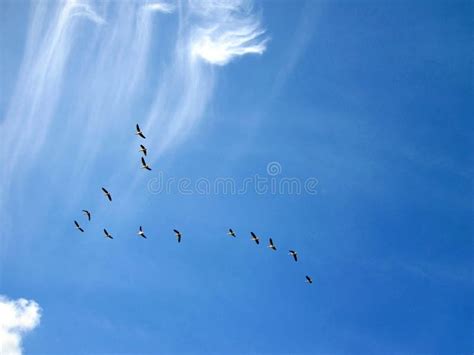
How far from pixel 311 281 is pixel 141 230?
31586mm

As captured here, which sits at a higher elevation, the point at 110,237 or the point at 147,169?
the point at 147,169

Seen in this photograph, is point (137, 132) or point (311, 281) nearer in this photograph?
point (137, 132)

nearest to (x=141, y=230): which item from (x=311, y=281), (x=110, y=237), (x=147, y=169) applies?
(x=110, y=237)

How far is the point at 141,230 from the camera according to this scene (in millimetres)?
103312

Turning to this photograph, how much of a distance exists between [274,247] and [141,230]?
78.8 ft

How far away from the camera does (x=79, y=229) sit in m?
99.1

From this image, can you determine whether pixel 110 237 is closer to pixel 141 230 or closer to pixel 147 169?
pixel 141 230

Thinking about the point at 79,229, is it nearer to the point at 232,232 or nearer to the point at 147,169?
the point at 147,169

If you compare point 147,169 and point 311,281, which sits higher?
point 147,169

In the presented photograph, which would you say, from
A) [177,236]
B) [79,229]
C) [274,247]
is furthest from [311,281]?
[79,229]

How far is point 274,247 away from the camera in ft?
330

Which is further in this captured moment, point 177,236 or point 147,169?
point 177,236

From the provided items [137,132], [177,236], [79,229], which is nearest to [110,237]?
[79,229]

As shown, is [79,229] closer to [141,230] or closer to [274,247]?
[141,230]
